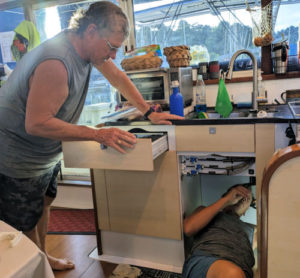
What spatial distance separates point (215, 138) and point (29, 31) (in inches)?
78.6

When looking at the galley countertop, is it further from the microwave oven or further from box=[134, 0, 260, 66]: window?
box=[134, 0, 260, 66]: window

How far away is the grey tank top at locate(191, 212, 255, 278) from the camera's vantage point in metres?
1.11

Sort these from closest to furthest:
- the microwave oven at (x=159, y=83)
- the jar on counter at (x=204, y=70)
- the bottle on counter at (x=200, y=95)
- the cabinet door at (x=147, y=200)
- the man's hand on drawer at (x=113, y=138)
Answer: the man's hand on drawer at (x=113, y=138) < the cabinet door at (x=147, y=200) < the microwave oven at (x=159, y=83) < the bottle on counter at (x=200, y=95) < the jar on counter at (x=204, y=70)

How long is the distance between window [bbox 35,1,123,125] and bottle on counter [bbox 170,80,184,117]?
103cm

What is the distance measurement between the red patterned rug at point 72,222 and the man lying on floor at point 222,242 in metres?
1.04

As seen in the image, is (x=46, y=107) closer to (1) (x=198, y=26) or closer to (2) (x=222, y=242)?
(2) (x=222, y=242)

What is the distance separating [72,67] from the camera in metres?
1.28

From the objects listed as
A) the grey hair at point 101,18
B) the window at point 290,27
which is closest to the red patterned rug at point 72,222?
the grey hair at point 101,18

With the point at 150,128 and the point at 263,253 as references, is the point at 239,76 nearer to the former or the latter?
the point at 150,128

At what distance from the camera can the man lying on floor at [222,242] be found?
3.31ft

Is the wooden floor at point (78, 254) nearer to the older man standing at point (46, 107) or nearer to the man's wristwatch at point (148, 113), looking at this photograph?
the older man standing at point (46, 107)

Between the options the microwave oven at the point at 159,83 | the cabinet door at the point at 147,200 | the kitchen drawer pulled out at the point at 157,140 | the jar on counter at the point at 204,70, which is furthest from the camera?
the jar on counter at the point at 204,70

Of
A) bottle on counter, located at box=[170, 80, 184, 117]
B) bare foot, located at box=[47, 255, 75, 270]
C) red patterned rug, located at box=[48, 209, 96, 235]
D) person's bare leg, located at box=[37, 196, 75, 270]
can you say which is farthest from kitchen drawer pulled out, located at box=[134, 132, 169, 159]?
red patterned rug, located at box=[48, 209, 96, 235]

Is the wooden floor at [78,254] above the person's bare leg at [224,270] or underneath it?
underneath
